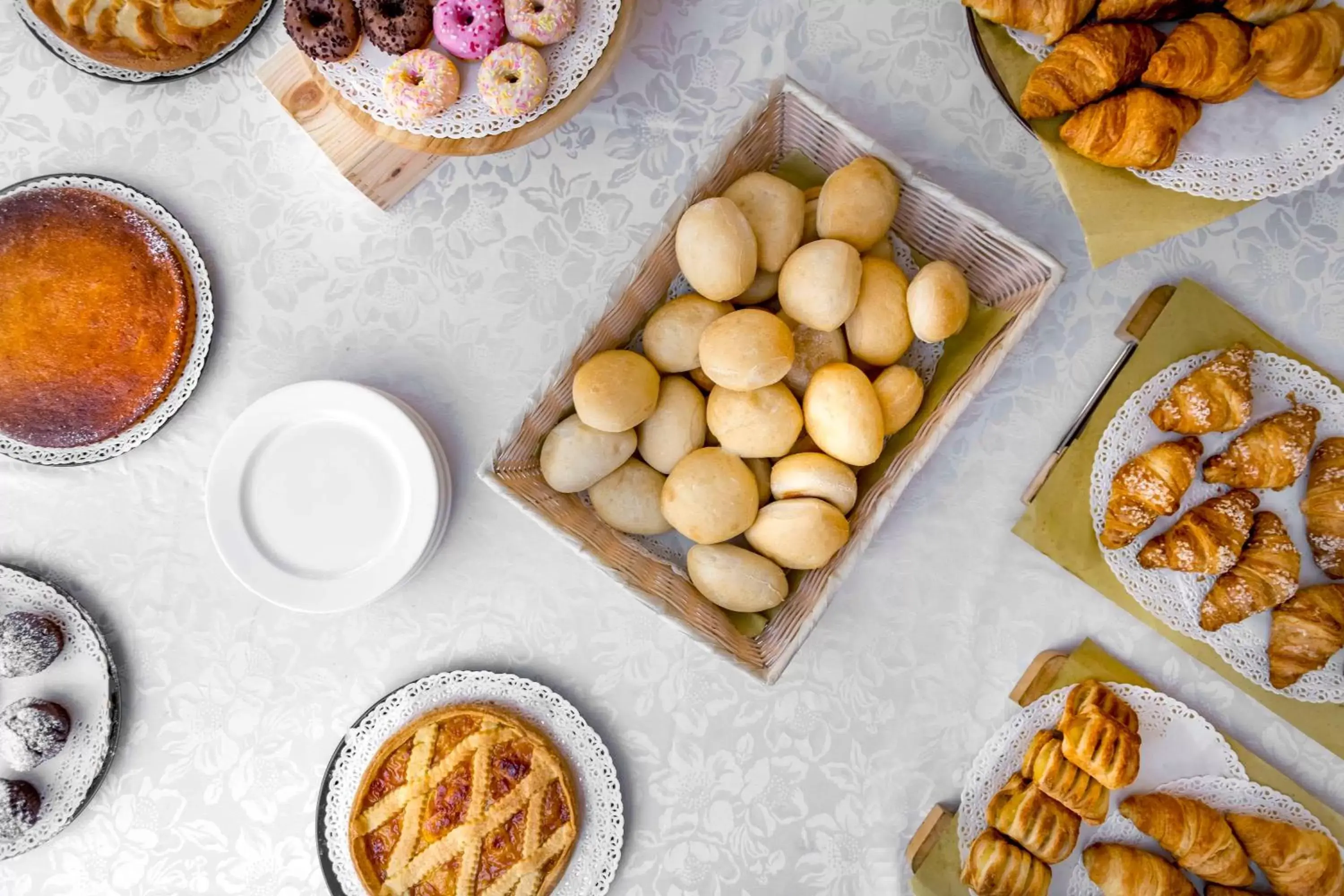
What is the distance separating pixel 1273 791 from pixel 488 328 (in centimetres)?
107

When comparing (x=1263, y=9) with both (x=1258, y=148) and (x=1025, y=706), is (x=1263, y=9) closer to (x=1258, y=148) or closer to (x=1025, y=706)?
(x=1258, y=148)

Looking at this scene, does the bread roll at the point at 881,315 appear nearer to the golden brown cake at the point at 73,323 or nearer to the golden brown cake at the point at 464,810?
the golden brown cake at the point at 464,810

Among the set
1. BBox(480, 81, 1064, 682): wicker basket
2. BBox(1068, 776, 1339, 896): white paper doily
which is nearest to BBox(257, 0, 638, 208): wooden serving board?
BBox(480, 81, 1064, 682): wicker basket

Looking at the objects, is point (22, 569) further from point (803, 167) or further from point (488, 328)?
point (803, 167)

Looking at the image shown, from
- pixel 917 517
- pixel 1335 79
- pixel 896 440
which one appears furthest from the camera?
pixel 917 517

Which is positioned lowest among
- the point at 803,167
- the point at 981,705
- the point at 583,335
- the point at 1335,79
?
the point at 981,705

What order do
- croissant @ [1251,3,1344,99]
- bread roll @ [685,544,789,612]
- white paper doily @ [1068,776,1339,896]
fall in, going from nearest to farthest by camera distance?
croissant @ [1251,3,1344,99] < bread roll @ [685,544,789,612] < white paper doily @ [1068,776,1339,896]

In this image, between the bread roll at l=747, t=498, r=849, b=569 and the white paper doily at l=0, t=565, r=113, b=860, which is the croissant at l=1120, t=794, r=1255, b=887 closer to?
the bread roll at l=747, t=498, r=849, b=569

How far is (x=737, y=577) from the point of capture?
0.96 m

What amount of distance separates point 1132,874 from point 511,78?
3.65 ft

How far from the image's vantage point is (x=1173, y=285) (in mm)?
1074

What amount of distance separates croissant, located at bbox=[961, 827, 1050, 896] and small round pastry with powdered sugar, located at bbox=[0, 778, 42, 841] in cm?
112

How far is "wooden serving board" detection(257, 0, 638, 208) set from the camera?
1031 millimetres

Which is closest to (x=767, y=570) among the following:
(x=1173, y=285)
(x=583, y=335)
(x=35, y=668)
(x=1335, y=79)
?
(x=583, y=335)
